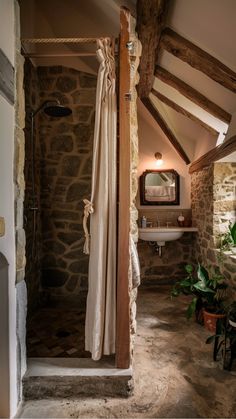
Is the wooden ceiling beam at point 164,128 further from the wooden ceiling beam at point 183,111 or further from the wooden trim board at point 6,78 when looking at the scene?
the wooden trim board at point 6,78

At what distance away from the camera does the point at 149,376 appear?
1.76 meters

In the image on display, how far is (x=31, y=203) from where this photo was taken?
273cm

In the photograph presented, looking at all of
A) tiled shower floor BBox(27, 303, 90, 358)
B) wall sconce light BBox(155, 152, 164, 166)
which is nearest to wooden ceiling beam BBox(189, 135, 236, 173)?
wall sconce light BBox(155, 152, 164, 166)

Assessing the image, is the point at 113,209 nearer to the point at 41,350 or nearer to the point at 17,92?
the point at 17,92

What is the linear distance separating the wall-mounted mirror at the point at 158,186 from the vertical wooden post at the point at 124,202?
2189 mm

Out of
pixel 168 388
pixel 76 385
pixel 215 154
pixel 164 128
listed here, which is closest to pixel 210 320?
pixel 168 388

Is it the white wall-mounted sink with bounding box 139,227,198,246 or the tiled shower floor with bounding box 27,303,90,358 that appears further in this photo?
the white wall-mounted sink with bounding box 139,227,198,246

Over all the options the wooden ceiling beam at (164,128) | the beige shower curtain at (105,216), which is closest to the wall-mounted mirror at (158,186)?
the wooden ceiling beam at (164,128)

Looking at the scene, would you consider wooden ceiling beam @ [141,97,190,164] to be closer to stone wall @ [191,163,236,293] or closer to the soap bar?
stone wall @ [191,163,236,293]

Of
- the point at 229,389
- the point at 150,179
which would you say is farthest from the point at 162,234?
the point at 229,389

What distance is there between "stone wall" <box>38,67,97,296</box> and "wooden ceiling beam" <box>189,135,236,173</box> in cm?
145

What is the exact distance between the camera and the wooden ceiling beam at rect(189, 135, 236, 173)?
246 centimetres

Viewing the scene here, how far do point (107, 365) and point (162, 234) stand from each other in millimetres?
1975

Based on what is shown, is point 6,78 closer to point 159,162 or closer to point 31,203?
point 31,203
